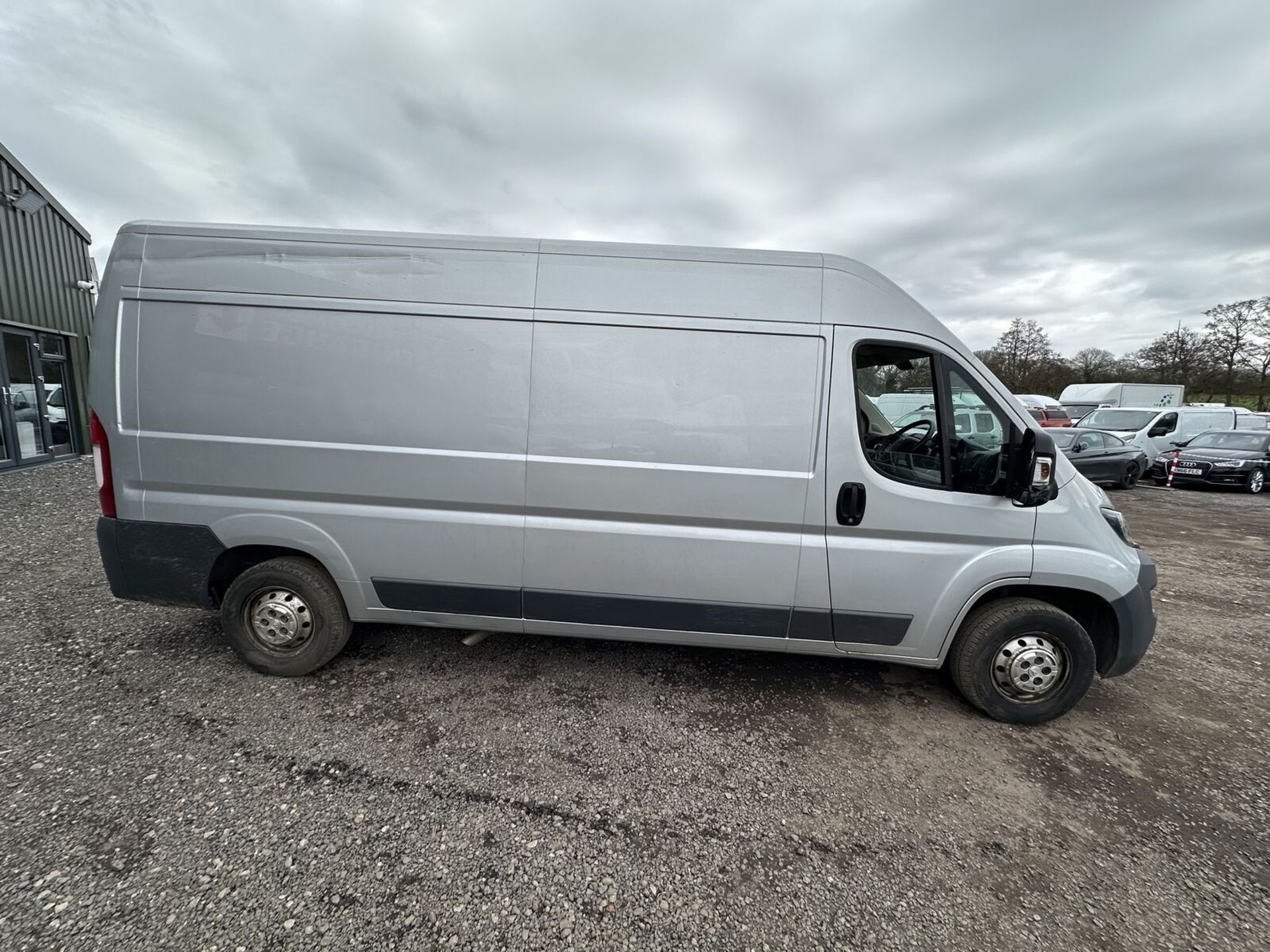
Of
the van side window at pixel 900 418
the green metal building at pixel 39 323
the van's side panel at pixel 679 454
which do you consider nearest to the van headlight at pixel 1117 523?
the van side window at pixel 900 418

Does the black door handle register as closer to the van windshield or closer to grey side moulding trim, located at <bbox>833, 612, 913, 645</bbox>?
grey side moulding trim, located at <bbox>833, 612, 913, 645</bbox>

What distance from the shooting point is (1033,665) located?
2.78 m

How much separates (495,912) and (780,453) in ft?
7.13

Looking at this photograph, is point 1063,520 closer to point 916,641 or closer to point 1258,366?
point 916,641

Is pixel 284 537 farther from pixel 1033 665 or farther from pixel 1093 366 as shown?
pixel 1093 366

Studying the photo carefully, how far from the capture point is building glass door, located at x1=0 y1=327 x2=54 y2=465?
9219 mm

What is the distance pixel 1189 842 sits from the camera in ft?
7.16

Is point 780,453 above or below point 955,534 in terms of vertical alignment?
above

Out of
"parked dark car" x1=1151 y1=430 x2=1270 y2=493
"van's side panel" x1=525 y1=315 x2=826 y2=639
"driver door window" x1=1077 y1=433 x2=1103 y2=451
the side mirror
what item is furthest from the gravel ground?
"parked dark car" x1=1151 y1=430 x2=1270 y2=493

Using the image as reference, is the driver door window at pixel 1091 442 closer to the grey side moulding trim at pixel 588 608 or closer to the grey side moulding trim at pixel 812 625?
the grey side moulding trim at pixel 812 625

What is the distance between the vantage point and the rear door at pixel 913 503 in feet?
8.69

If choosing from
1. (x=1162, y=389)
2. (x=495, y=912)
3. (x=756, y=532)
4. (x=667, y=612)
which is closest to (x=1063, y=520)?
(x=756, y=532)

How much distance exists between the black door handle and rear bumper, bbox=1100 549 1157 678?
55.2 inches

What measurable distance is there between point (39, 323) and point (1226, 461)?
24507mm
